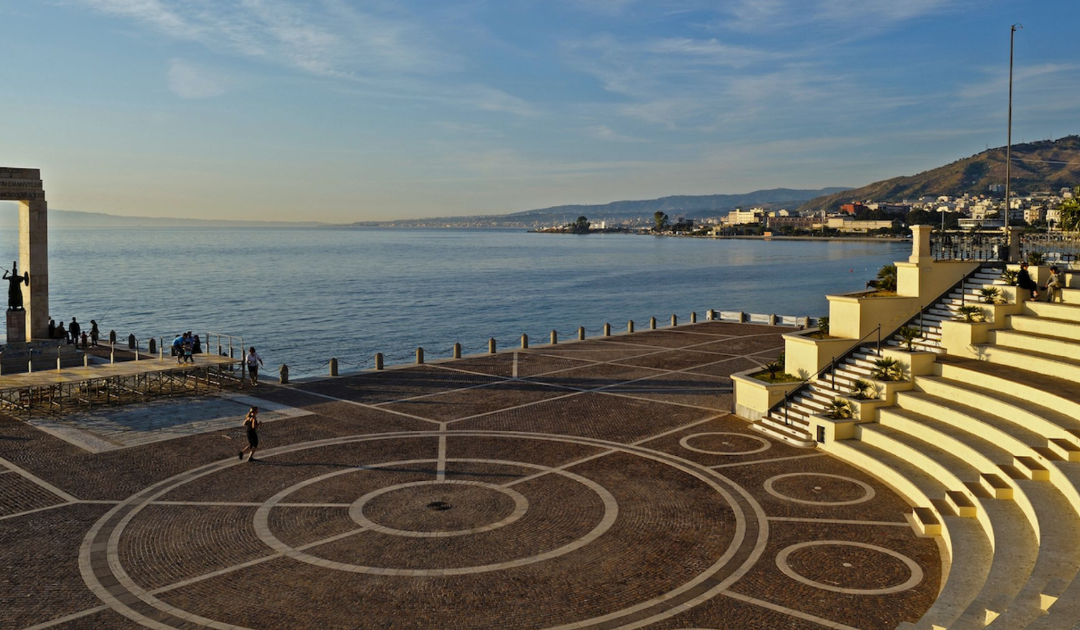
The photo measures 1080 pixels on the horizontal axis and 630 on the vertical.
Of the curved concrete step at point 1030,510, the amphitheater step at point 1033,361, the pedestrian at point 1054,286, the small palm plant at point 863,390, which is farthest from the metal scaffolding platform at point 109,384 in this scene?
the pedestrian at point 1054,286

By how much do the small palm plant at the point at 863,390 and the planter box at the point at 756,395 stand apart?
257 centimetres

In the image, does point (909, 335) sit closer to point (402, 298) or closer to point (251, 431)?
point (251, 431)

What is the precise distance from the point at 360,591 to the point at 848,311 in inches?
784

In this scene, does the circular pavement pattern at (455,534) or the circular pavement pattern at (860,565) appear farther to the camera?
the circular pavement pattern at (860,565)

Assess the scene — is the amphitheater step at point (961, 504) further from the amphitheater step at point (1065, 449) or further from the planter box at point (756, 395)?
the planter box at point (756, 395)

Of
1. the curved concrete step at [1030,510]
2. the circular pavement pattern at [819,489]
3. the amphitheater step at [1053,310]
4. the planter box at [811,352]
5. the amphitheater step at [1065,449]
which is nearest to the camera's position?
the curved concrete step at [1030,510]

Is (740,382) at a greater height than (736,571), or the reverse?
(740,382)

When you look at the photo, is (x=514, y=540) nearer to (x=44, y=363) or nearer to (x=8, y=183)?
(x=44, y=363)

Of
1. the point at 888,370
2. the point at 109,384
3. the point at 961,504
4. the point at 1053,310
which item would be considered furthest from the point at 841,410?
the point at 109,384

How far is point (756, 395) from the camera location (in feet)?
82.8

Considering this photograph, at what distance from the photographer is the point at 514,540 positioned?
15477 mm

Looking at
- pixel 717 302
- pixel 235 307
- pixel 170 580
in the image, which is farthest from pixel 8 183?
pixel 717 302

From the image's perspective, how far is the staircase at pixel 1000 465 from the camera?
1131 centimetres

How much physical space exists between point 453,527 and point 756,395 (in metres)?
12.8
